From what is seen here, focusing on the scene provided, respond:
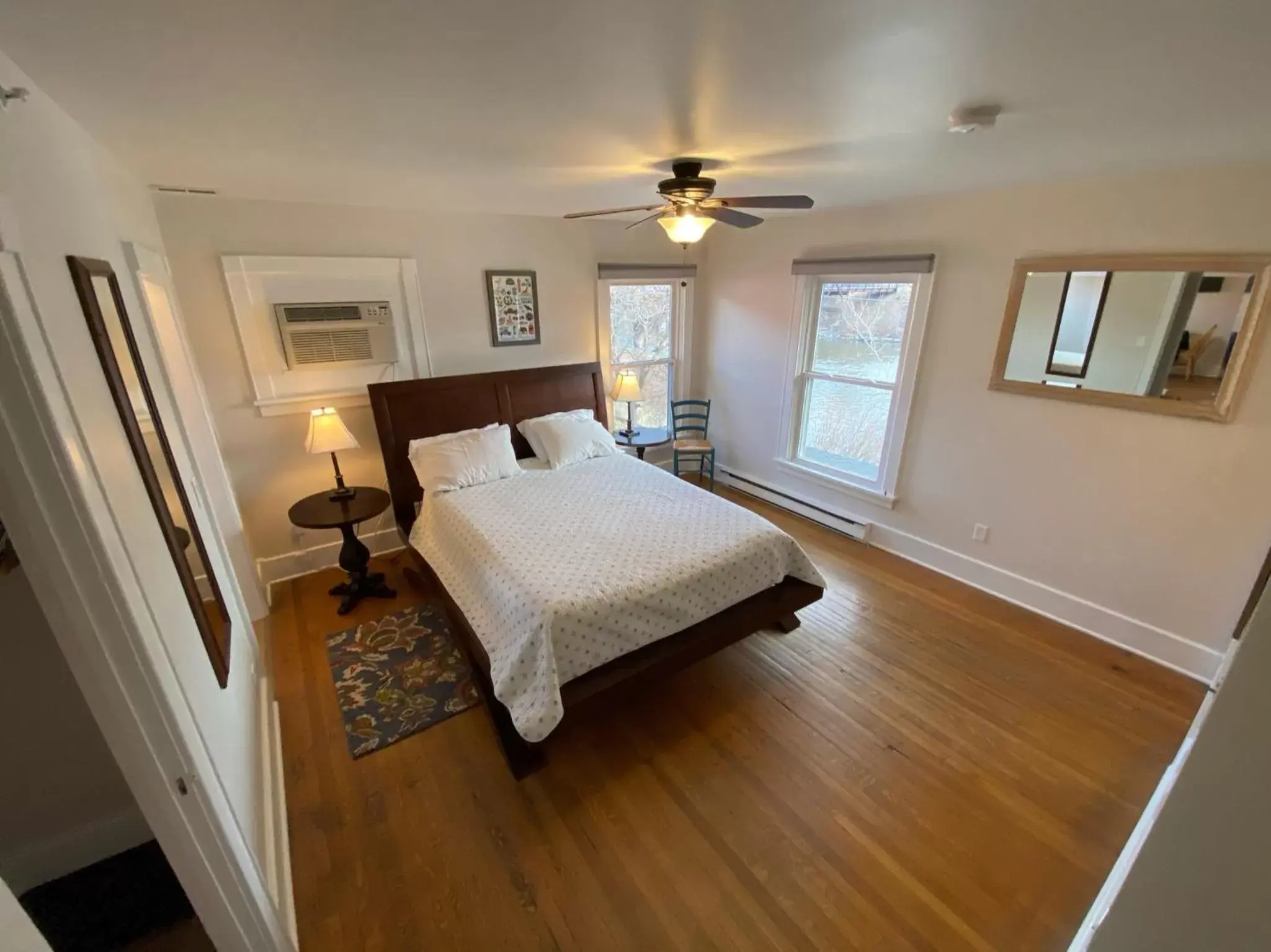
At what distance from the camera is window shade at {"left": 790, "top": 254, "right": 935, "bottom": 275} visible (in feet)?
10.1

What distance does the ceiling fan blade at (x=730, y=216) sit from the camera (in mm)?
2133

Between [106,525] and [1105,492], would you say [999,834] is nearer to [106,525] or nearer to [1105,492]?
[1105,492]

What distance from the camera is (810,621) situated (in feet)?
9.72

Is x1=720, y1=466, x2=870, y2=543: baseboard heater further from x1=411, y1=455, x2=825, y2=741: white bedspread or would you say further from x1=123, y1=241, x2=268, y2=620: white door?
x1=123, y1=241, x2=268, y2=620: white door

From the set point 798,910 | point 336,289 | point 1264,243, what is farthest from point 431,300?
point 1264,243

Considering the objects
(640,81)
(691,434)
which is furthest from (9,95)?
(691,434)

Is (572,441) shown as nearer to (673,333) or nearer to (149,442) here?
(673,333)

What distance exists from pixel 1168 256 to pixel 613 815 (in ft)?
11.1

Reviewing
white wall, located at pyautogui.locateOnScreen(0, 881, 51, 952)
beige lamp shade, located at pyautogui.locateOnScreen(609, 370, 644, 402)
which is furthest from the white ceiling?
beige lamp shade, located at pyautogui.locateOnScreen(609, 370, 644, 402)

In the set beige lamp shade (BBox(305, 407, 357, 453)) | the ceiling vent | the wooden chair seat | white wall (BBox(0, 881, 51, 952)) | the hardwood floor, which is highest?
the ceiling vent

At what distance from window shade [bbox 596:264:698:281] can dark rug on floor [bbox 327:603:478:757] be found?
9.00 ft

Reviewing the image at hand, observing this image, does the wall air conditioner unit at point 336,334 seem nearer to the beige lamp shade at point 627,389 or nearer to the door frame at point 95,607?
the beige lamp shade at point 627,389

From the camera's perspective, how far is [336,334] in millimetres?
3139

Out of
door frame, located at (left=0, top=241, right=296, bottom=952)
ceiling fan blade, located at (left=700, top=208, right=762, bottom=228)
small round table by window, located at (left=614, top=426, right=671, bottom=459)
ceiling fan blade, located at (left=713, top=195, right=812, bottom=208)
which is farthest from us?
small round table by window, located at (left=614, top=426, right=671, bottom=459)
